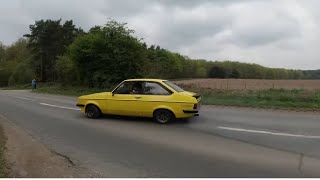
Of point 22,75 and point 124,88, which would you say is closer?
point 124,88

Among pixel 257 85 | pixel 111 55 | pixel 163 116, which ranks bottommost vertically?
pixel 163 116

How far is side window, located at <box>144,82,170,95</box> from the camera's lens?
1430cm

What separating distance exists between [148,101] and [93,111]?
2.54 m

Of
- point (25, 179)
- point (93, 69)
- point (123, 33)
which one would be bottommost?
point (25, 179)

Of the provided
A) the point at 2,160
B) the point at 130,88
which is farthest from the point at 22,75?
the point at 2,160

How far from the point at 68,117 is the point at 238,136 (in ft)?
24.1

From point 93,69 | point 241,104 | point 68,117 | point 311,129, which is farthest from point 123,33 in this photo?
point 311,129

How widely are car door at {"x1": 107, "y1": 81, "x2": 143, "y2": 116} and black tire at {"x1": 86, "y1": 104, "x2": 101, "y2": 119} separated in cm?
61

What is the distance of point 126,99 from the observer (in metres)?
14.8

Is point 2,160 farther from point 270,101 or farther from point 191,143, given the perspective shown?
point 270,101

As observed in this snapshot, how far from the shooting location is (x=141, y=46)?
1351 inches

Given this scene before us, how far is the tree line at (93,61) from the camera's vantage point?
33.8 m

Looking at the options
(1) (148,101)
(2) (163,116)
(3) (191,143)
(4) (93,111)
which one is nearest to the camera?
(3) (191,143)

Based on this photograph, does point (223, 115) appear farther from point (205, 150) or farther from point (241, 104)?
point (205, 150)
